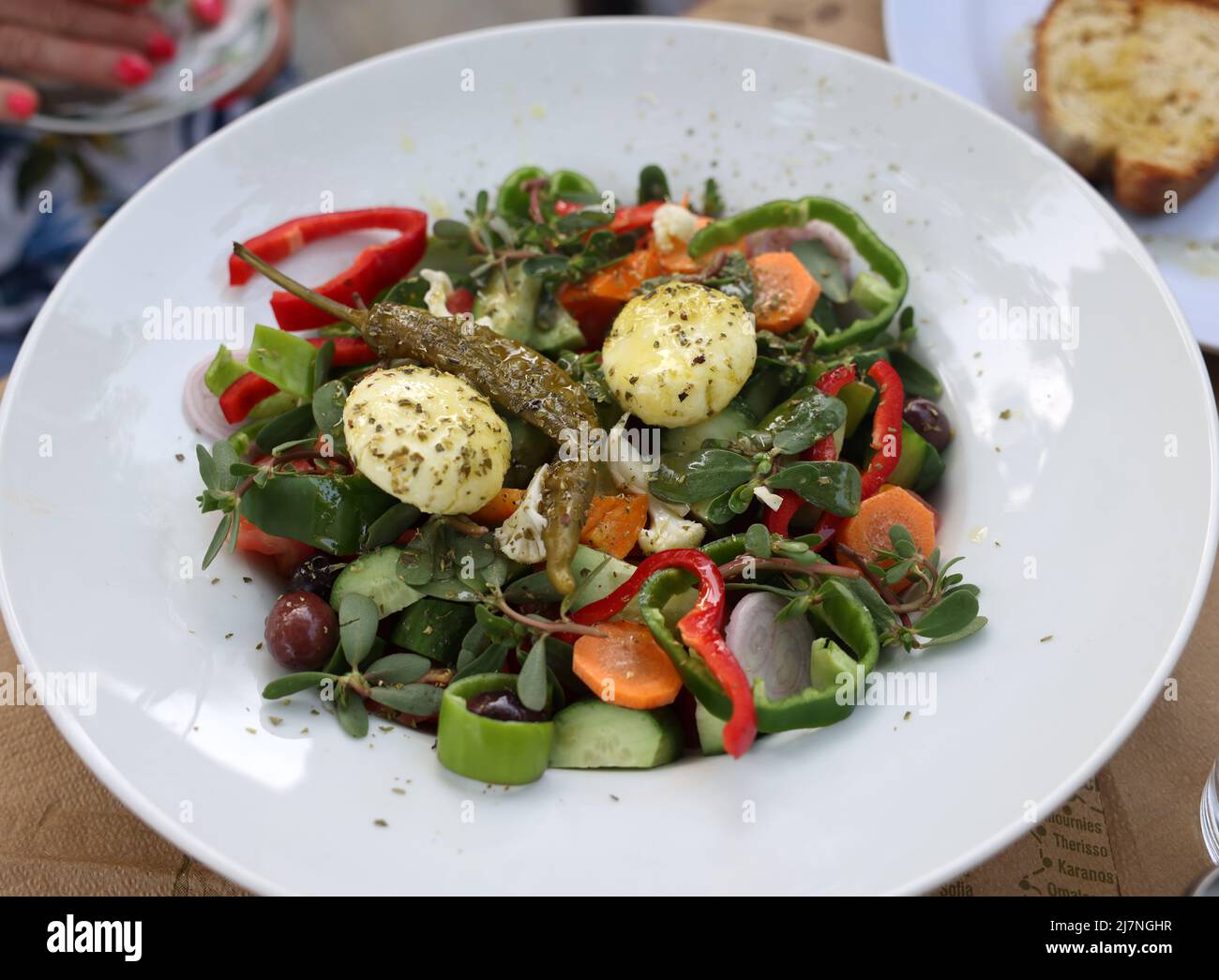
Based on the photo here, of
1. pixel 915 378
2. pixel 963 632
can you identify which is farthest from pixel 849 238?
pixel 963 632

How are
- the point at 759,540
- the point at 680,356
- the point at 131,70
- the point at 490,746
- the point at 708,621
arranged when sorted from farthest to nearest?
1. the point at 131,70
2. the point at 680,356
3. the point at 759,540
4. the point at 708,621
5. the point at 490,746

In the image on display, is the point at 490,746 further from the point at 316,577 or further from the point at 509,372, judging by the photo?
the point at 509,372

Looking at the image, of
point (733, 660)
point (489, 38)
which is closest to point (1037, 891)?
point (733, 660)

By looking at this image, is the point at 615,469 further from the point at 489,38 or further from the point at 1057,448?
the point at 489,38

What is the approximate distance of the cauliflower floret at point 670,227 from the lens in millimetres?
2549

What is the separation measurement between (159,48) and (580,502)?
2.86 meters

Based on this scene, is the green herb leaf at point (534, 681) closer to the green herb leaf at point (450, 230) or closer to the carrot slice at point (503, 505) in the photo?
the carrot slice at point (503, 505)

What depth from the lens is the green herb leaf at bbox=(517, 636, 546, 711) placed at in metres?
1.82

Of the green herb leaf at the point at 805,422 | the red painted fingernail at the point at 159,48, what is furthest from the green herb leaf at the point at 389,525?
the red painted fingernail at the point at 159,48

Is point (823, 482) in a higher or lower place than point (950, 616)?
higher

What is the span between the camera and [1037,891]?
1871 mm

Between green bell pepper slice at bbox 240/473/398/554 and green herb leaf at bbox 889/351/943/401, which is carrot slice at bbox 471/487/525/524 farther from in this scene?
green herb leaf at bbox 889/351/943/401

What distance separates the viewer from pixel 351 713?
188 cm

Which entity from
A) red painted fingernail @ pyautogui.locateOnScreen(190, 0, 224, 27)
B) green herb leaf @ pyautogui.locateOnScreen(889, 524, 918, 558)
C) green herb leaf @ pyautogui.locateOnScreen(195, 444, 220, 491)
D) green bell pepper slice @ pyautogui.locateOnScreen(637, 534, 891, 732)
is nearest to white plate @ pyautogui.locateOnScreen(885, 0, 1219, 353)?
green herb leaf @ pyautogui.locateOnScreen(889, 524, 918, 558)
